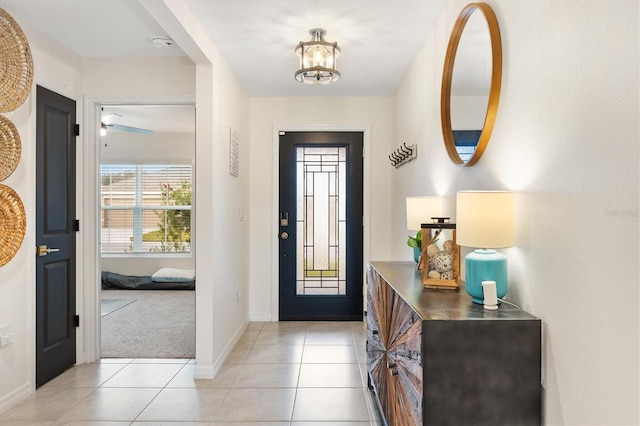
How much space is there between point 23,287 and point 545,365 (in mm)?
2909

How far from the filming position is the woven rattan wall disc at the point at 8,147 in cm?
237

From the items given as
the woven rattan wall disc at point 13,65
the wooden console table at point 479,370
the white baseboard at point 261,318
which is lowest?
the white baseboard at point 261,318

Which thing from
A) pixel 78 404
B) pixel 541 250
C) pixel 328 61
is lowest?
pixel 78 404

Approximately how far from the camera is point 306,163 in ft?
14.4

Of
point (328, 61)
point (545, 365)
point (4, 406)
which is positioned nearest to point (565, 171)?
point (545, 365)

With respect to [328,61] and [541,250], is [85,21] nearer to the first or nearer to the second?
[328,61]

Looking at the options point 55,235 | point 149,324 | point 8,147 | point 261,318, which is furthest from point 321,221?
point 8,147

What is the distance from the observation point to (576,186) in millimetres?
1187

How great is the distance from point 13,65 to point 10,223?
93cm

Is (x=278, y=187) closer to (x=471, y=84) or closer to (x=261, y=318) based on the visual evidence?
(x=261, y=318)

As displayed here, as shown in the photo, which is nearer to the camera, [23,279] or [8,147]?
[8,147]

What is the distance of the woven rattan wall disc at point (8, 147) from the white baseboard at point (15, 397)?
1298 millimetres

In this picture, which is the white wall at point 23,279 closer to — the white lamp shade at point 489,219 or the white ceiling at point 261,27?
the white ceiling at point 261,27

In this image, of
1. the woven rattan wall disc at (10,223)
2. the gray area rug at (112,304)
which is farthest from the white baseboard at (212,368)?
the gray area rug at (112,304)
